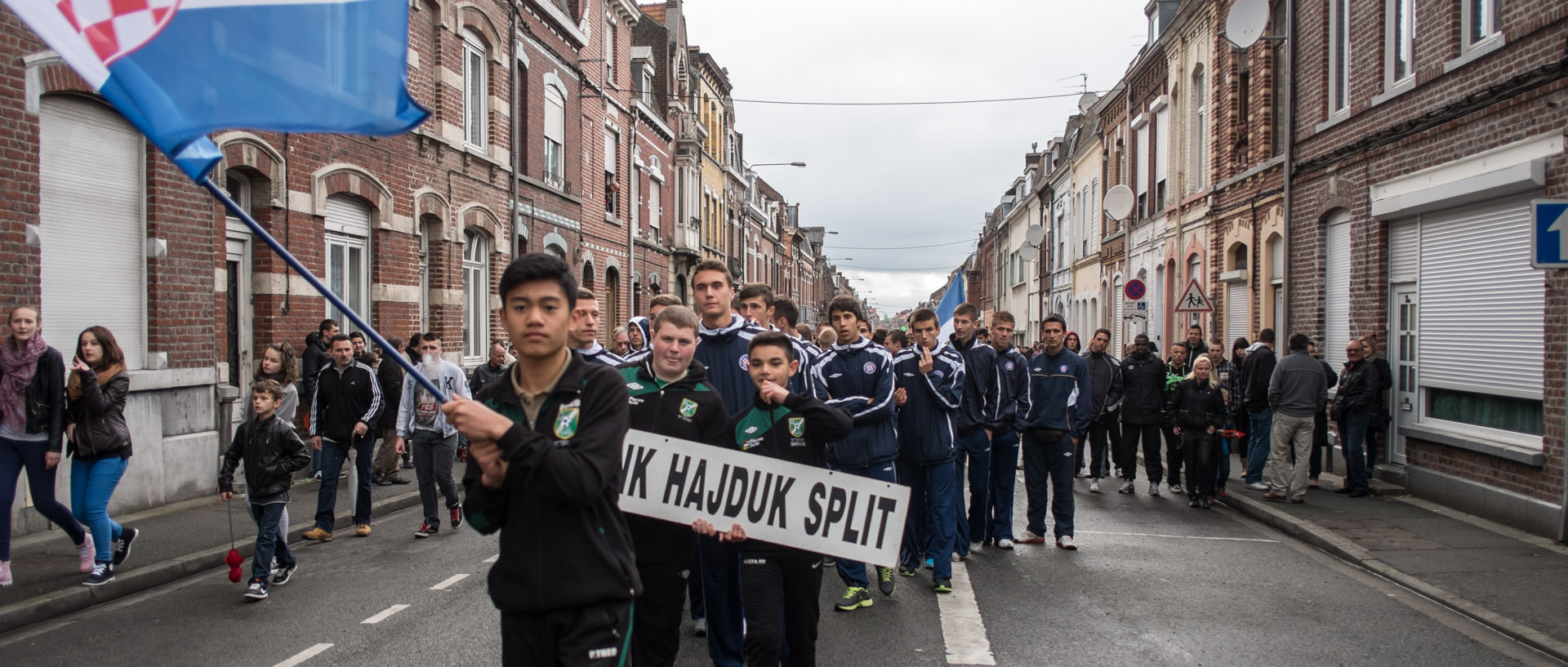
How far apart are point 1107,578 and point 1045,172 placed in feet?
129

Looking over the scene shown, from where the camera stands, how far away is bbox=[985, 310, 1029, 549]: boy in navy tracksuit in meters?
8.63

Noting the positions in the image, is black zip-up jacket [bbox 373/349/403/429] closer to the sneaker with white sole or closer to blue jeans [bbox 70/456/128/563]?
the sneaker with white sole

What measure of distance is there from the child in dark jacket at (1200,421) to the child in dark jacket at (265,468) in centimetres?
870

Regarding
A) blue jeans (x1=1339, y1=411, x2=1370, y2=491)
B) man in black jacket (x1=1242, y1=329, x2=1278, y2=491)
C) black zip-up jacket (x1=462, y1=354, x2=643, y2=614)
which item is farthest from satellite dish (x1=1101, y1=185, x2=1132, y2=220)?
black zip-up jacket (x1=462, y1=354, x2=643, y2=614)

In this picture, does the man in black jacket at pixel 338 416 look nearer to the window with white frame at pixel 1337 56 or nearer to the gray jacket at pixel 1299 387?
the gray jacket at pixel 1299 387

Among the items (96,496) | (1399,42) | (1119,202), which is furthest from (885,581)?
(1119,202)

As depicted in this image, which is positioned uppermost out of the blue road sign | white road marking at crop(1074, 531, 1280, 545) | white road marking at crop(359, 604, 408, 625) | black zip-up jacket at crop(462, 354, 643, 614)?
the blue road sign

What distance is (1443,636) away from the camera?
6332mm

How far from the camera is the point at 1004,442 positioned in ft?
28.6

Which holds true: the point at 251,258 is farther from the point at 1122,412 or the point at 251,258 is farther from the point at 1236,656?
the point at 1236,656

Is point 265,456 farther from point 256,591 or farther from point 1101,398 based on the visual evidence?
point 1101,398

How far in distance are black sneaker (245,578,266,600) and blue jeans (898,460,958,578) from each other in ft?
14.0

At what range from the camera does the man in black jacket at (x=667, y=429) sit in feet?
14.5

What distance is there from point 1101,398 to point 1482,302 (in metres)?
4.12
